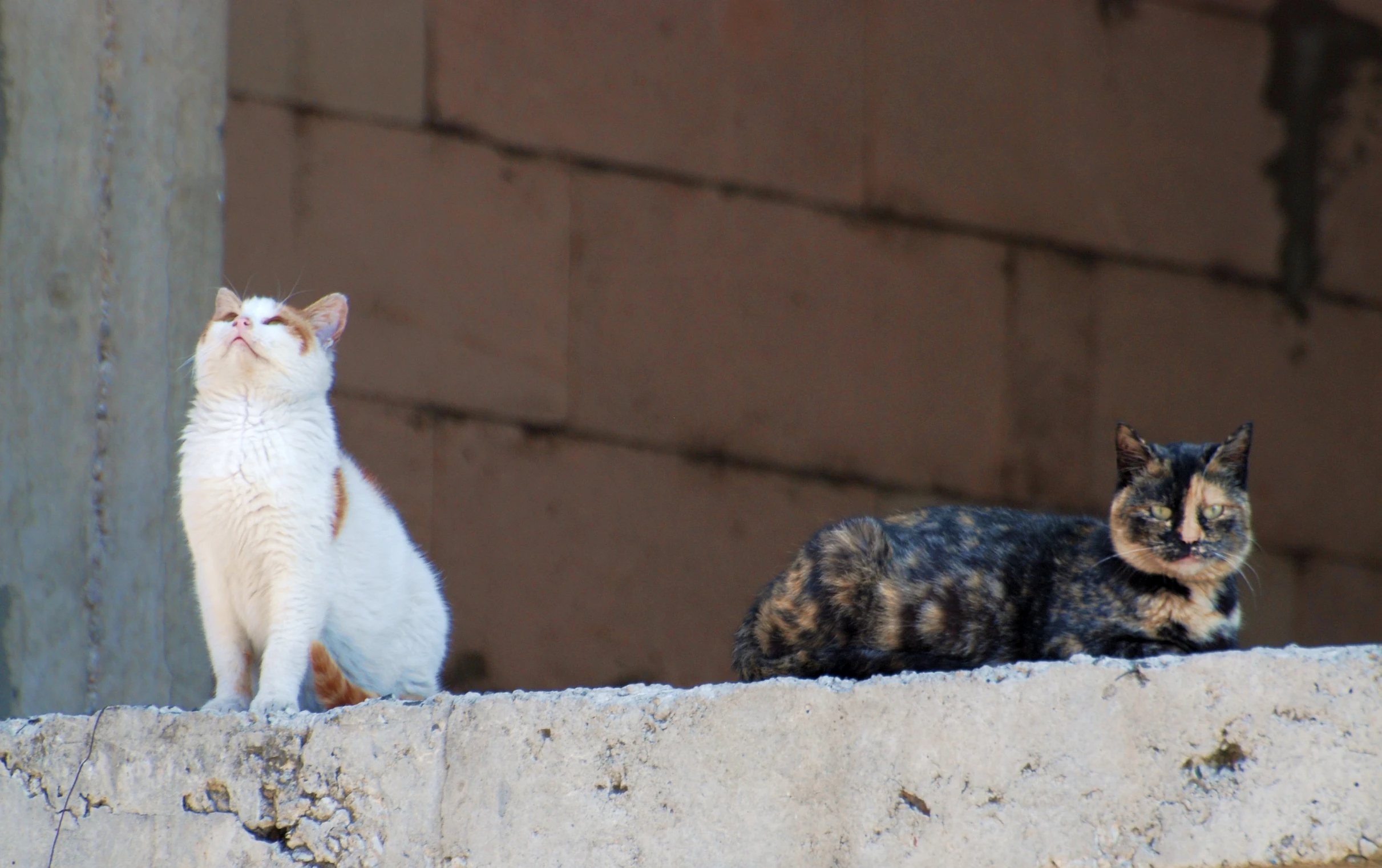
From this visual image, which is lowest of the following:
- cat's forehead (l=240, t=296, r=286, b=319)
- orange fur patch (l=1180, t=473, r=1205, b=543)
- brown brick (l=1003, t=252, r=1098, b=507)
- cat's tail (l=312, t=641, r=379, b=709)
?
cat's tail (l=312, t=641, r=379, b=709)

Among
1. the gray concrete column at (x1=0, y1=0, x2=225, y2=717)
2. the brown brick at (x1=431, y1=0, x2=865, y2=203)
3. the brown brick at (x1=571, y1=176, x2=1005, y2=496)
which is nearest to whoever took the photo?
the gray concrete column at (x1=0, y1=0, x2=225, y2=717)

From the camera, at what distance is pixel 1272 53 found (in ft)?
21.6

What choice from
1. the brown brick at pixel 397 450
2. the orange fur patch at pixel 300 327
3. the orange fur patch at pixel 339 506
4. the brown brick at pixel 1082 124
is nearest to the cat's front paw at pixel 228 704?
the orange fur patch at pixel 339 506

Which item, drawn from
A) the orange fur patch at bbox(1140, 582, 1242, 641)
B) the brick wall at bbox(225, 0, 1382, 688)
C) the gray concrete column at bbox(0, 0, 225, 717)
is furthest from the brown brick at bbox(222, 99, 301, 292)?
the orange fur patch at bbox(1140, 582, 1242, 641)

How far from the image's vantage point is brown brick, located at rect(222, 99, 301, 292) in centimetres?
484

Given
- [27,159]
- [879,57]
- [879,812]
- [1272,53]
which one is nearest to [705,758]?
[879,812]

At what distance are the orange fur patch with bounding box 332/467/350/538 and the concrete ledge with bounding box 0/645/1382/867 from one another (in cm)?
56

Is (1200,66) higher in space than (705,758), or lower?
higher

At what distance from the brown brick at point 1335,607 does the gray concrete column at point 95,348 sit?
3933mm

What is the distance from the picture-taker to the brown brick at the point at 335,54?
4.89 m

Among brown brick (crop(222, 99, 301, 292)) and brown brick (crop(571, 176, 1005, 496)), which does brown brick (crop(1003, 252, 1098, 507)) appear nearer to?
brown brick (crop(571, 176, 1005, 496))

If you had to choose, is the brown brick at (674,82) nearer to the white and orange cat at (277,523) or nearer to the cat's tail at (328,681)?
the white and orange cat at (277,523)

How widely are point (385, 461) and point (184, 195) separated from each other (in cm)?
91

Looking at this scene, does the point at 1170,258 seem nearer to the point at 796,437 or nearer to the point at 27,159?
the point at 796,437
